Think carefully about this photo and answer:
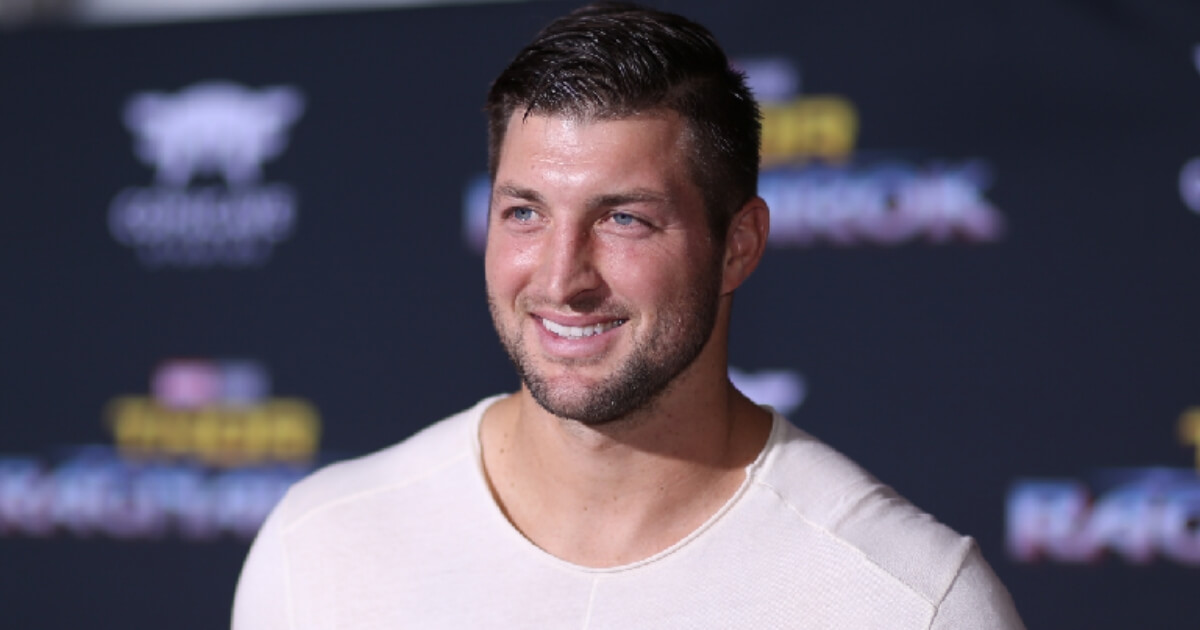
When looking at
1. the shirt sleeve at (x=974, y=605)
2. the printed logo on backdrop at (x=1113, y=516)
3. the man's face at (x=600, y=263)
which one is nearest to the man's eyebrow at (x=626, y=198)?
the man's face at (x=600, y=263)

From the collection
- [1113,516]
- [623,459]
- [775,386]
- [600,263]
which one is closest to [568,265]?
[600,263]

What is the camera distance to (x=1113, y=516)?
8.46 feet

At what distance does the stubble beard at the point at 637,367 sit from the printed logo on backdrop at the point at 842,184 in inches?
49.2

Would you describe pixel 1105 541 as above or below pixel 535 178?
below

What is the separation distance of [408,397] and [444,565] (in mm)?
1464

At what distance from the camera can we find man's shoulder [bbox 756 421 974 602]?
4.99ft

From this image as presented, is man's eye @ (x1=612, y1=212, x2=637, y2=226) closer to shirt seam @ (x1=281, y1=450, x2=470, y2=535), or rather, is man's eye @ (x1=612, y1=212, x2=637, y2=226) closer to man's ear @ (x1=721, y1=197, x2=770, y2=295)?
man's ear @ (x1=721, y1=197, x2=770, y2=295)

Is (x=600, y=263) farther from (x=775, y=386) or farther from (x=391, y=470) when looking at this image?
(x=775, y=386)

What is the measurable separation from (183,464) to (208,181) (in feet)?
2.15

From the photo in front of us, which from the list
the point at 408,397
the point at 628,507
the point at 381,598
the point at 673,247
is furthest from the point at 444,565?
the point at 408,397

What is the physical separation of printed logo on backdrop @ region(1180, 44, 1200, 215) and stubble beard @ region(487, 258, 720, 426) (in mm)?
1363

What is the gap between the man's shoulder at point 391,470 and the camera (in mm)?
1718

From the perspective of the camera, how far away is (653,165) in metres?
1.50

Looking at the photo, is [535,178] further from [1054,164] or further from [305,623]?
[1054,164]
